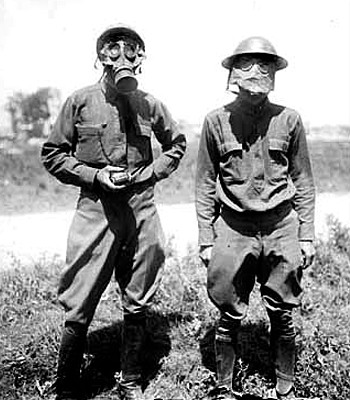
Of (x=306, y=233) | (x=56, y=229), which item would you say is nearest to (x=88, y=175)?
(x=306, y=233)

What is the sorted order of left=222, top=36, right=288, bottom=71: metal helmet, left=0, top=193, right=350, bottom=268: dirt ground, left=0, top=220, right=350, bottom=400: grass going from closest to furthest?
1. left=222, top=36, right=288, bottom=71: metal helmet
2. left=0, top=220, right=350, bottom=400: grass
3. left=0, top=193, right=350, bottom=268: dirt ground

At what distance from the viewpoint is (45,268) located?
6375mm

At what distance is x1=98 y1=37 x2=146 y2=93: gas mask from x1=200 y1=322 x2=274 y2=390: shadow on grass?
6.94 ft

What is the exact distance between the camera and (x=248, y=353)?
186 inches

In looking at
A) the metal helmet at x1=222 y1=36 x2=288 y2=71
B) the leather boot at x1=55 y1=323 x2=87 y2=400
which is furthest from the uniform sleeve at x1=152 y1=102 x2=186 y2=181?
the leather boot at x1=55 y1=323 x2=87 y2=400

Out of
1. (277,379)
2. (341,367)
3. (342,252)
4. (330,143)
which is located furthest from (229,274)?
(330,143)

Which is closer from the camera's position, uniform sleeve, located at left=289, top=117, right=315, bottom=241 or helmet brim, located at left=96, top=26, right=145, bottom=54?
helmet brim, located at left=96, top=26, right=145, bottom=54

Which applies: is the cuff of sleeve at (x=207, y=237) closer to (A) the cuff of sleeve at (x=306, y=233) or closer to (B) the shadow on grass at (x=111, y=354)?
(A) the cuff of sleeve at (x=306, y=233)

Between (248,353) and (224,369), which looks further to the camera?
(248,353)

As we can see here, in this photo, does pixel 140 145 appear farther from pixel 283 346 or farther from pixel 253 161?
pixel 283 346

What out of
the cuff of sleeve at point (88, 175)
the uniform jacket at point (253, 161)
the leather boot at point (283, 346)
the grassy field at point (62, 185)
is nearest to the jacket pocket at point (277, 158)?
the uniform jacket at point (253, 161)

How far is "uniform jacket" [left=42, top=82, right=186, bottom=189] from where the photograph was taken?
377 centimetres

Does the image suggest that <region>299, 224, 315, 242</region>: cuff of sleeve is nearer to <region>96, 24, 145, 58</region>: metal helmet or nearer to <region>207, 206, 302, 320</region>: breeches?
<region>207, 206, 302, 320</region>: breeches

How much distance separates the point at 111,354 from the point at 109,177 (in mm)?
1732
